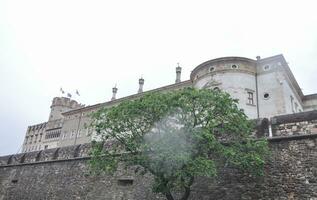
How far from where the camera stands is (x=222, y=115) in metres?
7.57

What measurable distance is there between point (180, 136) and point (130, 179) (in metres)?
4.23

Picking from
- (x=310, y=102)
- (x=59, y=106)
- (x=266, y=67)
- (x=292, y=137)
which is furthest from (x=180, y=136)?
(x=59, y=106)

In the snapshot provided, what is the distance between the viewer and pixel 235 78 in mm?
20781

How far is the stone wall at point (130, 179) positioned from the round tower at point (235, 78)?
38.1ft

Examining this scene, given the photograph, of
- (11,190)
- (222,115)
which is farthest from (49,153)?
(222,115)

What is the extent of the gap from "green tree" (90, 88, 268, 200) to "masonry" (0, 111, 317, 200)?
65 cm

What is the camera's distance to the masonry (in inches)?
295

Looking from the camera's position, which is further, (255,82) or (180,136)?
(255,82)

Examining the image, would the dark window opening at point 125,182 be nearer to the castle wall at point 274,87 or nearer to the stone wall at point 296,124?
the stone wall at point 296,124

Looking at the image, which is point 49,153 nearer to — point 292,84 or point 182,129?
point 182,129

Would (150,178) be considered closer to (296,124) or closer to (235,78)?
(296,124)

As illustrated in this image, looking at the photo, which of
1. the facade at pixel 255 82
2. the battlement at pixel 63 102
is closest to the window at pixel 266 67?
the facade at pixel 255 82

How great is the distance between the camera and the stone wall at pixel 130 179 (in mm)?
7477

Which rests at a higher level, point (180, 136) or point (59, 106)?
point (59, 106)
